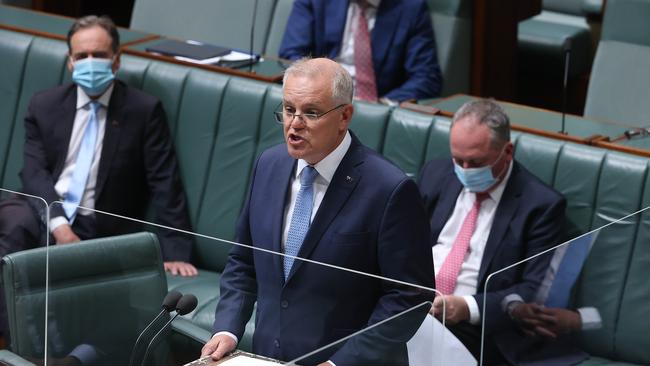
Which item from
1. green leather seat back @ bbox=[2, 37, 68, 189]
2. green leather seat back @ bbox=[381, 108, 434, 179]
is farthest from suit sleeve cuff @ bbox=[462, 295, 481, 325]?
green leather seat back @ bbox=[2, 37, 68, 189]

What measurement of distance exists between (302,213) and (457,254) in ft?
2.05

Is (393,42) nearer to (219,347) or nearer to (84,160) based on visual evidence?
(84,160)

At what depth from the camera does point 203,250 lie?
195cm

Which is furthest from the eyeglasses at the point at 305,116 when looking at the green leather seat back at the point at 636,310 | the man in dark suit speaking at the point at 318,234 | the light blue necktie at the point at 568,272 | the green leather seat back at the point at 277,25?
the green leather seat back at the point at 277,25

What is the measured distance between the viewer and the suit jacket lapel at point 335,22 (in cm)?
338

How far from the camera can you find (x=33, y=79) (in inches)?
131

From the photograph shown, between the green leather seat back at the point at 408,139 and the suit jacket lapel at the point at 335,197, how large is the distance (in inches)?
33.4

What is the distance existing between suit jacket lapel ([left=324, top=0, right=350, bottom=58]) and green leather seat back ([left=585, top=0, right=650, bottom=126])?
0.69 meters

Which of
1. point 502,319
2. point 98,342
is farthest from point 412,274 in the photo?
point 98,342

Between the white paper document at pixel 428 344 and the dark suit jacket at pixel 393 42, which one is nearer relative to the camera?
the white paper document at pixel 428 344

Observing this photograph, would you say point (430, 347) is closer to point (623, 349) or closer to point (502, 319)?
point (502, 319)

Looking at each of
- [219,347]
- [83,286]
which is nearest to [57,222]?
[83,286]

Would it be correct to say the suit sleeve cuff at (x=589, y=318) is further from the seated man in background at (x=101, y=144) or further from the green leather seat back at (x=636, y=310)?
the seated man in background at (x=101, y=144)

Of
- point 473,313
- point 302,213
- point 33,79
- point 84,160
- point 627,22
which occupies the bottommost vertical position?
point 84,160
